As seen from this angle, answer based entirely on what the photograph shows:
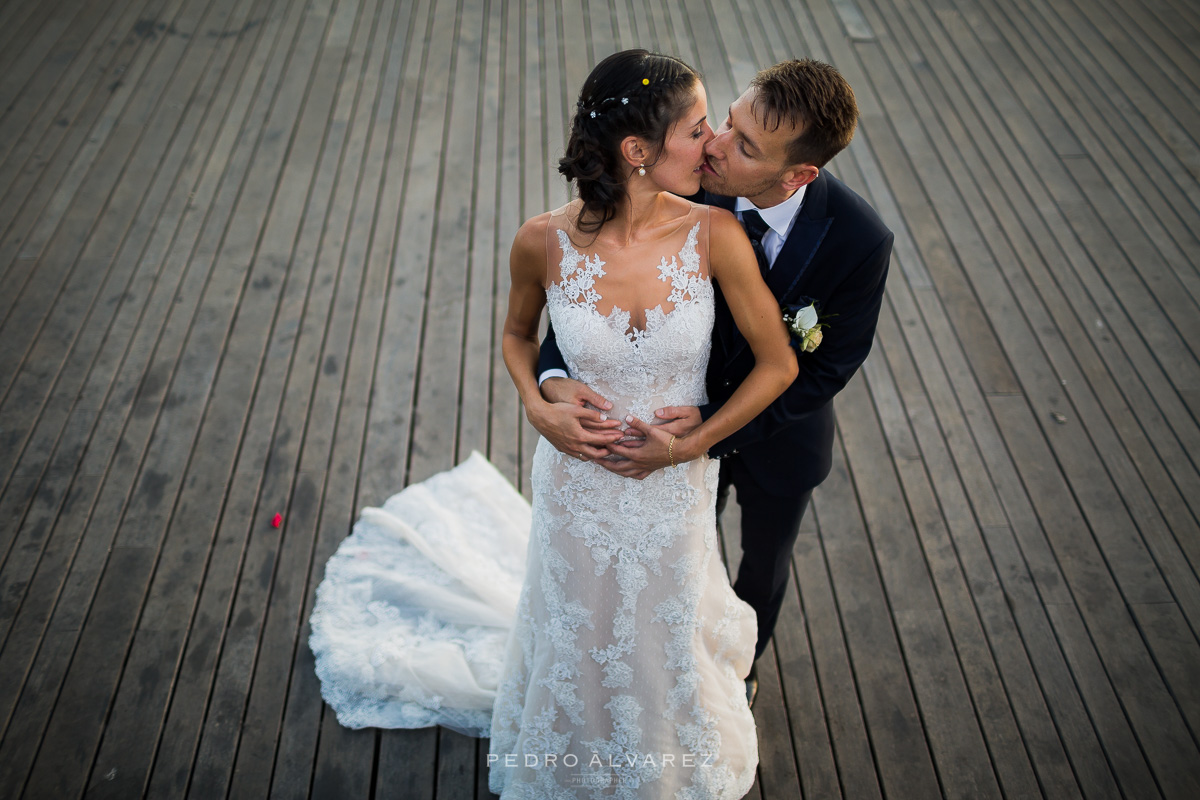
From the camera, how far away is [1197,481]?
9.97ft

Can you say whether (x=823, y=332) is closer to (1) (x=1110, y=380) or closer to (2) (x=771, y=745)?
(2) (x=771, y=745)

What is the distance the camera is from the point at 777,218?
185 cm

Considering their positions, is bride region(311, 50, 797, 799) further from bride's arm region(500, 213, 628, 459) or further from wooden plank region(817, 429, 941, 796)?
wooden plank region(817, 429, 941, 796)

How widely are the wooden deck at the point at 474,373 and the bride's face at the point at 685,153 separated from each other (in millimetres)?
1566

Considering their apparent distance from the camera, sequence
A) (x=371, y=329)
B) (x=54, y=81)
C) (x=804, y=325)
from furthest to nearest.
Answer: (x=54, y=81)
(x=371, y=329)
(x=804, y=325)

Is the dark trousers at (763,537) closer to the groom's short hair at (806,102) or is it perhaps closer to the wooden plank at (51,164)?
the groom's short hair at (806,102)

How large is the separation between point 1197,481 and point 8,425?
4.46 meters

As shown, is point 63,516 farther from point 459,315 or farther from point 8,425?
point 459,315

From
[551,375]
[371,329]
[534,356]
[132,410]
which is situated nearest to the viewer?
[551,375]

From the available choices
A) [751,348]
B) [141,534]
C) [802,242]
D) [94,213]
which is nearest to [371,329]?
[141,534]

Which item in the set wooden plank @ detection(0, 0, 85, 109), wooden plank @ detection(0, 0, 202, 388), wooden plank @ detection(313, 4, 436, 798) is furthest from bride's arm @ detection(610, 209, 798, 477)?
wooden plank @ detection(0, 0, 85, 109)

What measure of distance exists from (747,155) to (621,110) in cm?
28

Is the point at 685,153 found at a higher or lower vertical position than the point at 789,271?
higher

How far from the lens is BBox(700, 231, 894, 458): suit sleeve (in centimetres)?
183
